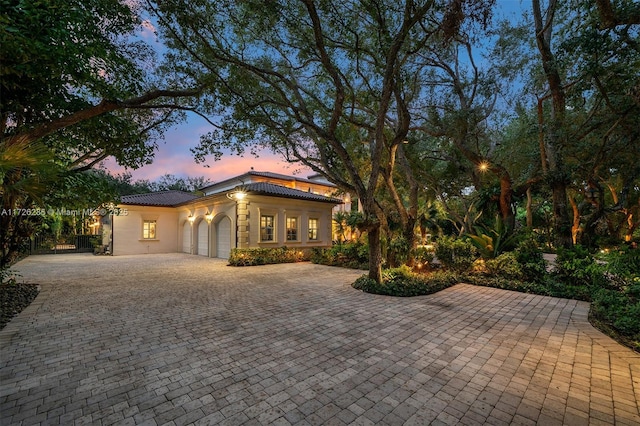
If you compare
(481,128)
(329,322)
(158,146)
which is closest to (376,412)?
(329,322)

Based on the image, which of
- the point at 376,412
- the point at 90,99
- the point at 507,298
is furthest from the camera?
the point at 507,298

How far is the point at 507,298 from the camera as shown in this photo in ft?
23.0

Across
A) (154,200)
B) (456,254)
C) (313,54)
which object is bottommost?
(456,254)

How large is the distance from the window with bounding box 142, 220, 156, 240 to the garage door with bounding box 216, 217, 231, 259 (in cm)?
610

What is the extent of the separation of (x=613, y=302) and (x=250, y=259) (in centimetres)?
1186

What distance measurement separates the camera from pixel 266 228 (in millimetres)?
14734

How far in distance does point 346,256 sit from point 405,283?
5982mm

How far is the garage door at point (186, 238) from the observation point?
18.9 metres

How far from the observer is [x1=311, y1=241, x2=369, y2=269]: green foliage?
1249 cm

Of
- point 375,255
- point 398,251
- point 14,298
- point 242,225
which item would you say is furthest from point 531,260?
point 14,298

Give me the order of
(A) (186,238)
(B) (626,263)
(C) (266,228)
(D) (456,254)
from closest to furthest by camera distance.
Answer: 1. (B) (626,263)
2. (D) (456,254)
3. (C) (266,228)
4. (A) (186,238)

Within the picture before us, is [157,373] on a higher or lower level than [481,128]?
lower

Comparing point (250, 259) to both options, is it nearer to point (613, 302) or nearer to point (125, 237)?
point (125, 237)

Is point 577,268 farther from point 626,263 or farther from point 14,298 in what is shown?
point 14,298
